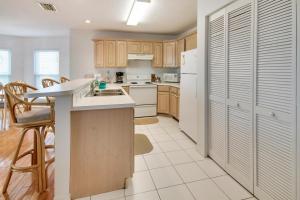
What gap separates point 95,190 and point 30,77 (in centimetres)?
637

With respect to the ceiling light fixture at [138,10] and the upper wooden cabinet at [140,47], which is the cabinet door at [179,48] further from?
the ceiling light fixture at [138,10]

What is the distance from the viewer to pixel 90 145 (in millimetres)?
1758

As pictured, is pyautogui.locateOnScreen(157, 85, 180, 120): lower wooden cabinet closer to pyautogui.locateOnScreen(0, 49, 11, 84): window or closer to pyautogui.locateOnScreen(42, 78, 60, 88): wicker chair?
pyautogui.locateOnScreen(42, 78, 60, 88): wicker chair

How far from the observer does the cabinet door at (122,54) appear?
5.21m

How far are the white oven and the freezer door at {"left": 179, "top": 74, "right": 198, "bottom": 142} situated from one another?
1555 mm

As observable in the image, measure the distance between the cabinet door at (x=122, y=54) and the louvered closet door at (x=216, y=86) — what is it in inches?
123

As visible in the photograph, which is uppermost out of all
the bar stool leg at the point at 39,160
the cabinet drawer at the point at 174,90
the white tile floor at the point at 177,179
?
the cabinet drawer at the point at 174,90

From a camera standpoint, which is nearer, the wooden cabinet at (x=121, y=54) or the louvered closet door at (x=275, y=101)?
the louvered closet door at (x=275, y=101)

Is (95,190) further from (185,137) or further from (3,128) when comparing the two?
(3,128)

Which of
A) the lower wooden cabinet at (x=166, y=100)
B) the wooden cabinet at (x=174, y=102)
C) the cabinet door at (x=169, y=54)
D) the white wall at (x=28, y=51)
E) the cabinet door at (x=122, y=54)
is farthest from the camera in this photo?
the white wall at (x=28, y=51)

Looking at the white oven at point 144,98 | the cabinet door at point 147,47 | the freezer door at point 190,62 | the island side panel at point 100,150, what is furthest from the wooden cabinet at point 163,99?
the island side panel at point 100,150

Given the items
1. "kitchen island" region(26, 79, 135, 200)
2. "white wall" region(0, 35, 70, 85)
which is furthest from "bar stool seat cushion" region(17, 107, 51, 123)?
"white wall" region(0, 35, 70, 85)

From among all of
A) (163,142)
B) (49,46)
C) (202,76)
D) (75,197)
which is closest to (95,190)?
(75,197)

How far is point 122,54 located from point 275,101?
433 centimetres
